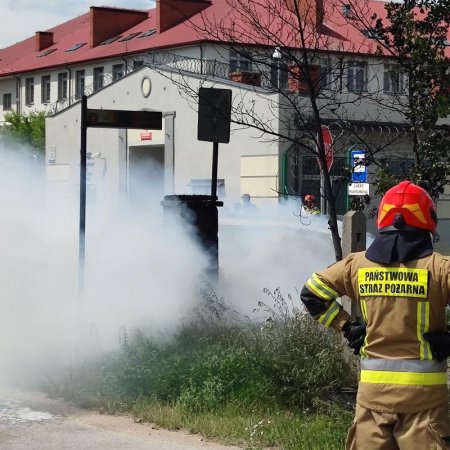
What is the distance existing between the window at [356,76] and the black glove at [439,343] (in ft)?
16.0

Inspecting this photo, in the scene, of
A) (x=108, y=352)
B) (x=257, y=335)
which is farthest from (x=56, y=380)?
(x=257, y=335)

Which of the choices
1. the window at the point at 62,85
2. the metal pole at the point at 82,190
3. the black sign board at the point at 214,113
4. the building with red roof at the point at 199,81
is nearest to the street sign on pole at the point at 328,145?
the building with red roof at the point at 199,81

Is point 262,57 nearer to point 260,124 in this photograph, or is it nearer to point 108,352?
point 260,124

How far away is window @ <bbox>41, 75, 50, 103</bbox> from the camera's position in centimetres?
5262

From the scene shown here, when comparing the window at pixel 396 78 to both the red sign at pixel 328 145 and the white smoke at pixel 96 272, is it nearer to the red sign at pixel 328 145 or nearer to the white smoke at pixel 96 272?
the red sign at pixel 328 145

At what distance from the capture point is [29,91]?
179ft

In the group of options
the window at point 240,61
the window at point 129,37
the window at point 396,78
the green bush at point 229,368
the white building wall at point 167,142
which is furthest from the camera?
the window at point 129,37

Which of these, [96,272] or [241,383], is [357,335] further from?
[96,272]

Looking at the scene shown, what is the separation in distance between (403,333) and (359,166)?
4.26 metres

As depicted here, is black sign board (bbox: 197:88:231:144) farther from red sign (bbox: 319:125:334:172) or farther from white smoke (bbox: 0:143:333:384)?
white smoke (bbox: 0:143:333:384)

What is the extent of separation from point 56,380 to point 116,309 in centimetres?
117

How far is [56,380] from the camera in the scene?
337 inches

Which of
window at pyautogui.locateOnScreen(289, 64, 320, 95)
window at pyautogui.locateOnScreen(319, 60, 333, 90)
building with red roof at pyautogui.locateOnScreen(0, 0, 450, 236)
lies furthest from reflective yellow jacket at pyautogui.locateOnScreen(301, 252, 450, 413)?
window at pyautogui.locateOnScreen(319, 60, 333, 90)

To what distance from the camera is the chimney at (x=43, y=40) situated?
188 feet
